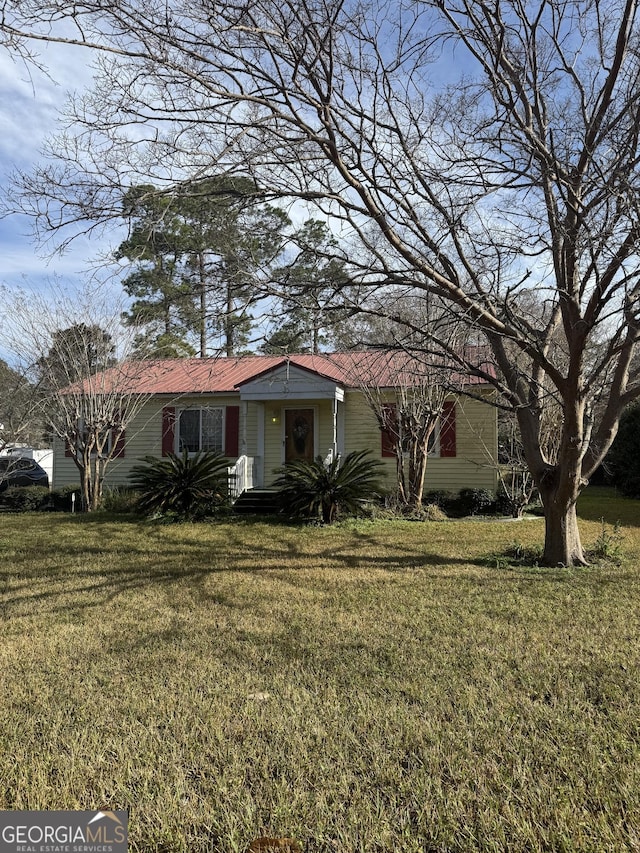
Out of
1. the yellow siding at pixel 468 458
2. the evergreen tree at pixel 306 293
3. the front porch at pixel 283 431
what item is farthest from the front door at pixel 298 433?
the evergreen tree at pixel 306 293

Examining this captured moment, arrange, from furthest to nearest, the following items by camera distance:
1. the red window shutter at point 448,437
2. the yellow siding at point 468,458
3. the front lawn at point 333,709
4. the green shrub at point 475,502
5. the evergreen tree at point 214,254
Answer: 1. the red window shutter at point 448,437
2. the yellow siding at point 468,458
3. the green shrub at point 475,502
4. the evergreen tree at point 214,254
5. the front lawn at point 333,709

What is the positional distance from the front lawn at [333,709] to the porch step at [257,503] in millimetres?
6122

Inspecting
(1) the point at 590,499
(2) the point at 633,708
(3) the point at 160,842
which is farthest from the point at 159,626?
(1) the point at 590,499

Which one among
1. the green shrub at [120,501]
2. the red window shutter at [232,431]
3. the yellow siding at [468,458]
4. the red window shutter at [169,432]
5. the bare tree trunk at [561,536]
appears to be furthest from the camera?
the red window shutter at [169,432]

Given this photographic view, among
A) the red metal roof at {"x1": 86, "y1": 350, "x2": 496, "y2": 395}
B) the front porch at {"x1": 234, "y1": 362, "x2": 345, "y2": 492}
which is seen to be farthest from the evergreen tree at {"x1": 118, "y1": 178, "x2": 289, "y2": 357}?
the front porch at {"x1": 234, "y1": 362, "x2": 345, "y2": 492}

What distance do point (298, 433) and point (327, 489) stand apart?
484 cm

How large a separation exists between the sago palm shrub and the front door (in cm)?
396

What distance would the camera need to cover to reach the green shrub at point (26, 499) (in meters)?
15.5

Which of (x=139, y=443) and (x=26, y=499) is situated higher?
(x=139, y=443)

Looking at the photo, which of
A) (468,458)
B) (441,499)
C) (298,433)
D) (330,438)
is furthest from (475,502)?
(298,433)

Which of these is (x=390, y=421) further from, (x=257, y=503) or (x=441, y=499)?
(x=257, y=503)

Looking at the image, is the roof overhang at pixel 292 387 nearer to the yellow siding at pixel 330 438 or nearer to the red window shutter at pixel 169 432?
the yellow siding at pixel 330 438

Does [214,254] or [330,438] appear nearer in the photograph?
[214,254]

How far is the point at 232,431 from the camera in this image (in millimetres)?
15953
